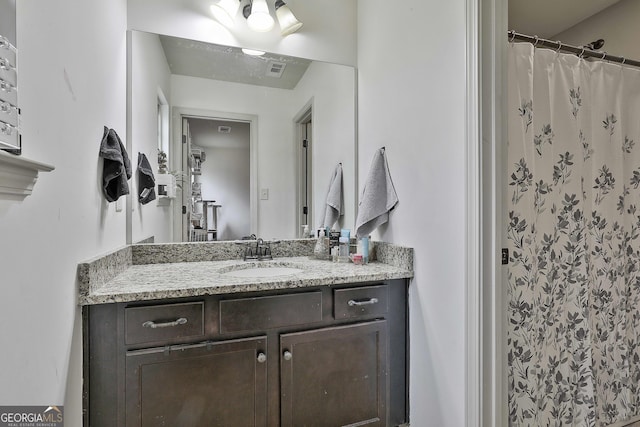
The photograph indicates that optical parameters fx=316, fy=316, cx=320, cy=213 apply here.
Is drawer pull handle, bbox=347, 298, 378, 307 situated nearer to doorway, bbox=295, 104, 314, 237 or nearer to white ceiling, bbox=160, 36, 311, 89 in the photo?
doorway, bbox=295, 104, 314, 237

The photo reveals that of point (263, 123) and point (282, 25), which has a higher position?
point (282, 25)

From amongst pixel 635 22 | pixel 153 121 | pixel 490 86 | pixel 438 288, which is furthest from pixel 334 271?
pixel 635 22

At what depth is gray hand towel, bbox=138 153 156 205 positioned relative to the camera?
163cm

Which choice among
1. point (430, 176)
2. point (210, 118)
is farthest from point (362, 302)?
point (210, 118)

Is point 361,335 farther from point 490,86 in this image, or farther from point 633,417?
point 633,417

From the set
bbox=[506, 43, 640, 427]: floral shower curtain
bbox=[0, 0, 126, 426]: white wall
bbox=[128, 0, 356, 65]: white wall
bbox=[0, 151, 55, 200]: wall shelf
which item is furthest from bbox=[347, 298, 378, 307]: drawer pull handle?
bbox=[128, 0, 356, 65]: white wall

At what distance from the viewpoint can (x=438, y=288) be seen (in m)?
1.37

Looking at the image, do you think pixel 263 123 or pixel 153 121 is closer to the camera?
pixel 153 121

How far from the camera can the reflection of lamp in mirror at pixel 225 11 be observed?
1762 millimetres

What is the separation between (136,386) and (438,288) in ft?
4.06

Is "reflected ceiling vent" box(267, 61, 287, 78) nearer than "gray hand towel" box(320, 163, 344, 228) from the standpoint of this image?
Yes

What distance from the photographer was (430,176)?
1.43 metres

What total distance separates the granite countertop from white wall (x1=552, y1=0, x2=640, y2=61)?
1924mm

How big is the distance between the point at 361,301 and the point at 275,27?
1.65 metres
